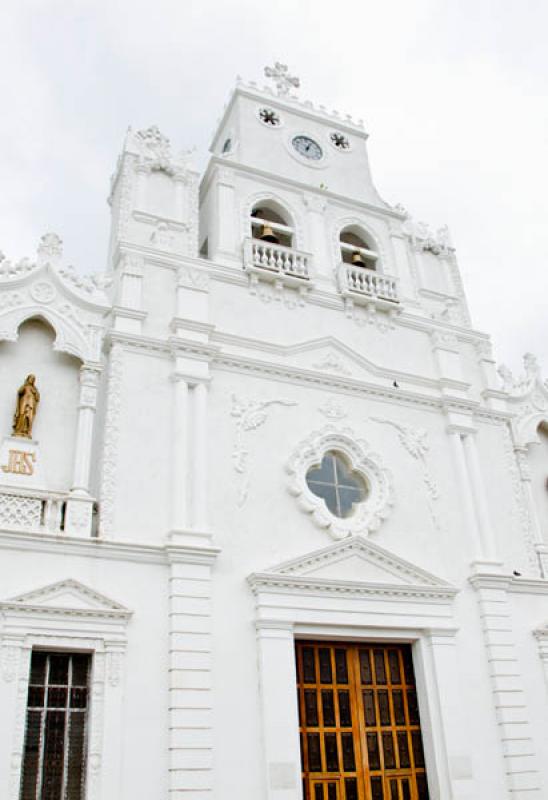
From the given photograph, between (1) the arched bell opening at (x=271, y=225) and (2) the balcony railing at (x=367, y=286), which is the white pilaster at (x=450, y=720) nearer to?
(2) the balcony railing at (x=367, y=286)

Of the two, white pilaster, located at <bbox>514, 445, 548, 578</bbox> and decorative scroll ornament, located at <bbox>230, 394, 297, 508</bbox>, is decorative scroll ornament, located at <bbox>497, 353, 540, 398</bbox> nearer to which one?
white pilaster, located at <bbox>514, 445, 548, 578</bbox>

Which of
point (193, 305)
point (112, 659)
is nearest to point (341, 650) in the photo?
point (112, 659)

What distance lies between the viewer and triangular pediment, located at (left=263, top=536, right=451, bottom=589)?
12.0m

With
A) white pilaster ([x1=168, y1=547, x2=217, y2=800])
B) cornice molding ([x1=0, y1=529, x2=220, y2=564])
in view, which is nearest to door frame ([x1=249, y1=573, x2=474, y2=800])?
white pilaster ([x1=168, y1=547, x2=217, y2=800])

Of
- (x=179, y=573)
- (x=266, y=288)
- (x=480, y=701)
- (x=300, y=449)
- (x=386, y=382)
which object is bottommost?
(x=480, y=701)

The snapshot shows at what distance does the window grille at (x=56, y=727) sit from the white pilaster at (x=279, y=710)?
97.0 inches

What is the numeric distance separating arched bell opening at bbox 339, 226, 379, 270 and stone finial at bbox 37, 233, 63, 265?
6.27 m

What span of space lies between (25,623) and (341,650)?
5.01 metres

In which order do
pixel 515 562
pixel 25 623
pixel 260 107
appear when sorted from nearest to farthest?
pixel 25 623 → pixel 515 562 → pixel 260 107

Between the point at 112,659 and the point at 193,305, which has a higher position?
the point at 193,305

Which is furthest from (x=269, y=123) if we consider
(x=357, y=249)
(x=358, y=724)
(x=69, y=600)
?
(x=358, y=724)

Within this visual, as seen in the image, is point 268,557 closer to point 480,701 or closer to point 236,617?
point 236,617

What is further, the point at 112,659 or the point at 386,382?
the point at 386,382

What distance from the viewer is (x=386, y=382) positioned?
48.9 ft
